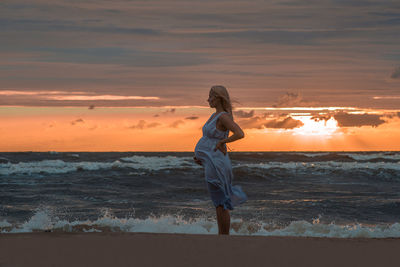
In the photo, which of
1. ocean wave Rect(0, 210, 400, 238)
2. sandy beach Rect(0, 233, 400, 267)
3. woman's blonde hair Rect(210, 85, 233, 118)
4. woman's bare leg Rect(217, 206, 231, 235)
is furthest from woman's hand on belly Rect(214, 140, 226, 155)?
ocean wave Rect(0, 210, 400, 238)

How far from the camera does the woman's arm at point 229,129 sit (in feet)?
16.8

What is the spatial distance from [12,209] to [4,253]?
960 centimetres

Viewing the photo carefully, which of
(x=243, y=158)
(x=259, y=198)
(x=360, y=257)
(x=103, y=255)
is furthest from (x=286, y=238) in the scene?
(x=243, y=158)

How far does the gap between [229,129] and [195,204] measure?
9.79 metres

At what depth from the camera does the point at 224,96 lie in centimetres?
532

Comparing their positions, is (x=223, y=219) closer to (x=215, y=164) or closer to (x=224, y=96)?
(x=215, y=164)

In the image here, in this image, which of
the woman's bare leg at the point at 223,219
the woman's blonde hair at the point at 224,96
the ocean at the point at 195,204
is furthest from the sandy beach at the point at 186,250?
the ocean at the point at 195,204

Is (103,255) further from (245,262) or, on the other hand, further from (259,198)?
(259,198)

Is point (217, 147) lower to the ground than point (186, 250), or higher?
higher

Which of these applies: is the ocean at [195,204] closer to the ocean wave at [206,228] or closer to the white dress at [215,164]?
the ocean wave at [206,228]

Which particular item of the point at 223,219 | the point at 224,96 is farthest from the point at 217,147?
the point at 223,219

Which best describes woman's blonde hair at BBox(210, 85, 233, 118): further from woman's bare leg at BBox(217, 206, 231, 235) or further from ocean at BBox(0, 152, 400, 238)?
ocean at BBox(0, 152, 400, 238)

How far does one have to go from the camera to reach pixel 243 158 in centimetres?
4347

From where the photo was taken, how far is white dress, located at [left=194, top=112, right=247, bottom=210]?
5.36 metres
